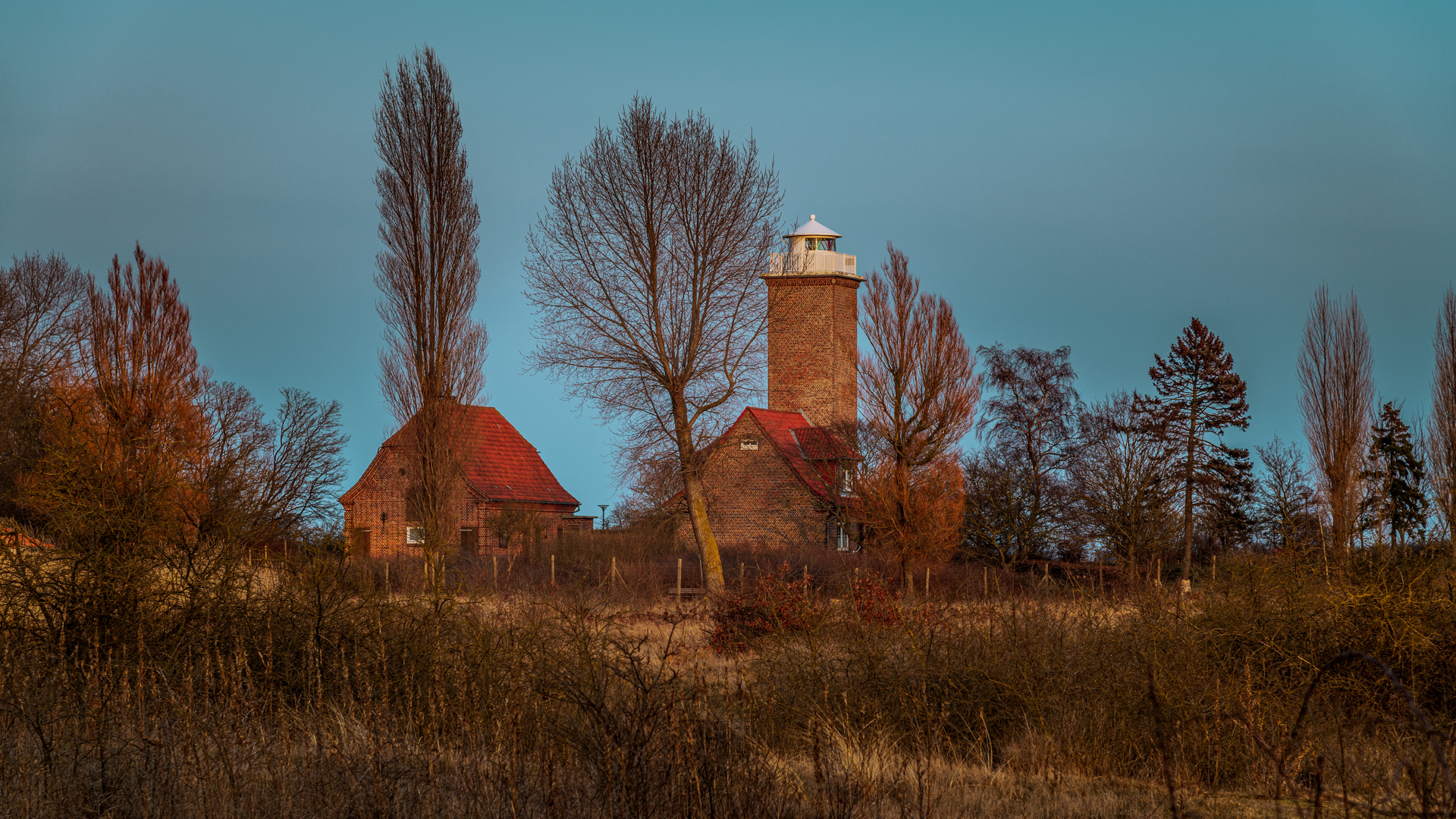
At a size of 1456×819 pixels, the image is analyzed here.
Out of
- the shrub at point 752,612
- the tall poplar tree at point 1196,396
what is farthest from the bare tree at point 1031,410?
the shrub at point 752,612

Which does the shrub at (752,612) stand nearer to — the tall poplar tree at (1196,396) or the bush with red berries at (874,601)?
the bush with red berries at (874,601)

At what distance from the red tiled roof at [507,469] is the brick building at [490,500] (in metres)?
0.04

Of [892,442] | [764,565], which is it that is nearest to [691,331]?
[764,565]

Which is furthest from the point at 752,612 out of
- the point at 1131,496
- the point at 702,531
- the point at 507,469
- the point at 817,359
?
the point at 817,359

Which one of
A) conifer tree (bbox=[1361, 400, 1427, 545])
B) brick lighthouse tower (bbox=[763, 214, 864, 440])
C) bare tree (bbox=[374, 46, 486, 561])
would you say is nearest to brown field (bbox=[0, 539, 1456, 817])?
bare tree (bbox=[374, 46, 486, 561])

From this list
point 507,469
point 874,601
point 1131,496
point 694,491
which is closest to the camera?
point 874,601

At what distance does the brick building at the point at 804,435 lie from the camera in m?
37.2

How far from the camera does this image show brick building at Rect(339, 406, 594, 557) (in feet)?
123

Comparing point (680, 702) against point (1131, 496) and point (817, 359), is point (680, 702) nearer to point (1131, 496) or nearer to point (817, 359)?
point (1131, 496)

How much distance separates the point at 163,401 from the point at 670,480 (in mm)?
12607

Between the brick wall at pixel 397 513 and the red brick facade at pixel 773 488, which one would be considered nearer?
the red brick facade at pixel 773 488

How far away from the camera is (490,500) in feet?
126

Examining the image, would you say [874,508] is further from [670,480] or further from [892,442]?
[670,480]

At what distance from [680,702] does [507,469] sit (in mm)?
36559
